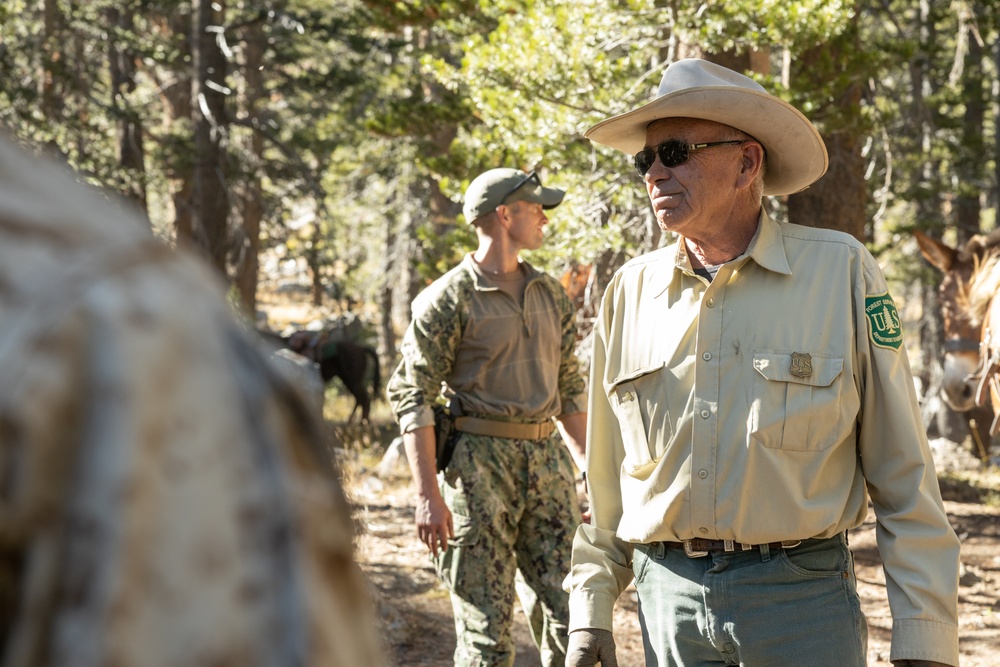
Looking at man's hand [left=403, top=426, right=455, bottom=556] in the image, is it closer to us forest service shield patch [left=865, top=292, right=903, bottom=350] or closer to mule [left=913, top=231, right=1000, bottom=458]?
us forest service shield patch [left=865, top=292, right=903, bottom=350]

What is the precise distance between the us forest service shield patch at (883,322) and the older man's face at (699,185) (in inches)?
18.9

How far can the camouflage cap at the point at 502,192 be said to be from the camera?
16.4ft

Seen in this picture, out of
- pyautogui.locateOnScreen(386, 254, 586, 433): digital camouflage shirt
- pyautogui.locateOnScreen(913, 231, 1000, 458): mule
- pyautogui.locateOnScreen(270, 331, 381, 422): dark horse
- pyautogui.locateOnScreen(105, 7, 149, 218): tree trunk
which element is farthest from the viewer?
pyautogui.locateOnScreen(270, 331, 381, 422): dark horse

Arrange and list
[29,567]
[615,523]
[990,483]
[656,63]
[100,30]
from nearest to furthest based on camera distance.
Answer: [29,567] → [615,523] → [656,63] → [990,483] → [100,30]

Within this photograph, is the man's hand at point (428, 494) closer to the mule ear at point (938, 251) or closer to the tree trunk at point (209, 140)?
the mule ear at point (938, 251)

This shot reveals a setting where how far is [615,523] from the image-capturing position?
10.3 feet

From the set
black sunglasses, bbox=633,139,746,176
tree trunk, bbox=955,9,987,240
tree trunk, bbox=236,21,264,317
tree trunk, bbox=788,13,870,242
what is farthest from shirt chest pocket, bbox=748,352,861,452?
tree trunk, bbox=955,9,987,240

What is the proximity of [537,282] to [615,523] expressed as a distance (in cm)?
204

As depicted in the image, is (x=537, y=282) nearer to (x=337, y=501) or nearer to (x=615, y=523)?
(x=615, y=523)

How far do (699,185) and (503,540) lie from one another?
2196 mm

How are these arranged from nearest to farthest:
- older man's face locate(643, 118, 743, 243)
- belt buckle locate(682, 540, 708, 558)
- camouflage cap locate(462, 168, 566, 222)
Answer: belt buckle locate(682, 540, 708, 558) → older man's face locate(643, 118, 743, 243) → camouflage cap locate(462, 168, 566, 222)

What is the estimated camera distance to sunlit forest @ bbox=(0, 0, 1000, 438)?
291 inches

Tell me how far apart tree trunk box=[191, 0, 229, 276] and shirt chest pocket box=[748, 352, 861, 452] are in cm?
1149

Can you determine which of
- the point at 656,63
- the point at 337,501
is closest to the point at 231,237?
the point at 656,63
